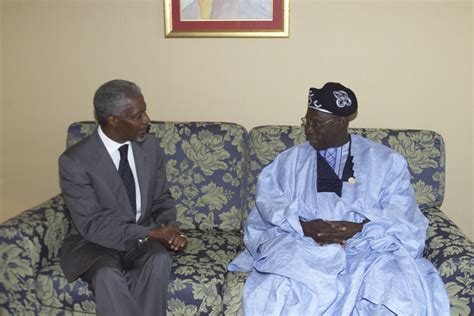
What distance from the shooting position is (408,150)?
3074 mm

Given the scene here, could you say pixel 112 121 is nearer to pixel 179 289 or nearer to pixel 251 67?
pixel 179 289

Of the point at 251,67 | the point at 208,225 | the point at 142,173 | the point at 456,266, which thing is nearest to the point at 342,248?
the point at 456,266

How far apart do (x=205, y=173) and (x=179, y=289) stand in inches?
30.1

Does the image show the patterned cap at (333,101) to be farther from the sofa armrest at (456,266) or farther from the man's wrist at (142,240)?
the man's wrist at (142,240)

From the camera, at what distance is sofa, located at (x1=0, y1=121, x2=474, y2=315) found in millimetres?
2541

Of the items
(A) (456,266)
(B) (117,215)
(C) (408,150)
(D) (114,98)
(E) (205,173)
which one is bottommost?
(A) (456,266)

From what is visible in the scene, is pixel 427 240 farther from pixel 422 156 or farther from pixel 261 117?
pixel 261 117

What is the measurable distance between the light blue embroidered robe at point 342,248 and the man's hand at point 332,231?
30 millimetres

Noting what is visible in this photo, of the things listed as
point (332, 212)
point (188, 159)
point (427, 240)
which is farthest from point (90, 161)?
point (427, 240)

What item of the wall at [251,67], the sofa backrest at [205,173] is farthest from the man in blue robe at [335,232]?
the wall at [251,67]

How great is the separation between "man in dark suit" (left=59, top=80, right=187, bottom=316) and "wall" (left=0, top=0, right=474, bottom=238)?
0.80 metres

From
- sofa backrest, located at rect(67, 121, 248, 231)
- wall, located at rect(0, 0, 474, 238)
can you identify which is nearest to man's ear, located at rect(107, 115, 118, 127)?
sofa backrest, located at rect(67, 121, 248, 231)

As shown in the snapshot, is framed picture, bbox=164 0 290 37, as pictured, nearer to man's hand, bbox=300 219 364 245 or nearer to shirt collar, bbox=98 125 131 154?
shirt collar, bbox=98 125 131 154

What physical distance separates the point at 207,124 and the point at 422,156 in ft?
3.68
